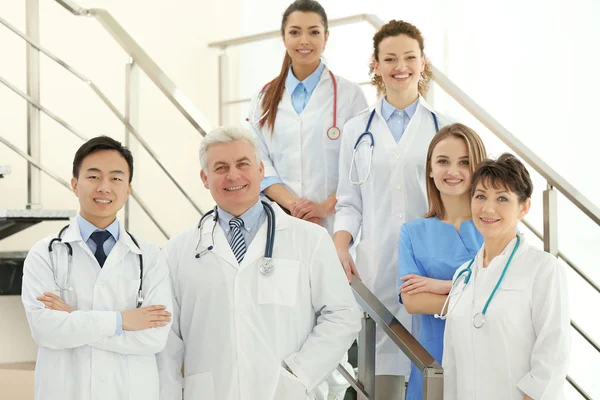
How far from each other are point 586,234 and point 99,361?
10.8 ft

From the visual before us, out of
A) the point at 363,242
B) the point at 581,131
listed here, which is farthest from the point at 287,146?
the point at 581,131

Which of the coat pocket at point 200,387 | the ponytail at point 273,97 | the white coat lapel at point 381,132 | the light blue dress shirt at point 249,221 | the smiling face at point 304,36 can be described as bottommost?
the coat pocket at point 200,387

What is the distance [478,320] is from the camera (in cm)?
179

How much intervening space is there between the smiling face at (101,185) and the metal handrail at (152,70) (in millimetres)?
562

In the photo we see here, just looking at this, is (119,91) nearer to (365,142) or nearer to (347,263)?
(365,142)

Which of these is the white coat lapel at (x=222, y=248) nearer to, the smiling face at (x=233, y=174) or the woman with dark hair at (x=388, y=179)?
the smiling face at (x=233, y=174)

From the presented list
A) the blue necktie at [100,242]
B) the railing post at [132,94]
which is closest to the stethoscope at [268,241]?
the blue necktie at [100,242]

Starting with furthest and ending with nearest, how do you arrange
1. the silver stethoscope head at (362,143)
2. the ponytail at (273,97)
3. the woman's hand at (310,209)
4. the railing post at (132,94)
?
the railing post at (132,94)
the ponytail at (273,97)
the woman's hand at (310,209)
the silver stethoscope head at (362,143)

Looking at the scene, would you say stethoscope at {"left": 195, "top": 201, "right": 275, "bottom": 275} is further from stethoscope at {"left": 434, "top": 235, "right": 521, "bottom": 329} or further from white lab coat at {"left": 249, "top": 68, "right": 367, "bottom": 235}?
white lab coat at {"left": 249, "top": 68, "right": 367, "bottom": 235}

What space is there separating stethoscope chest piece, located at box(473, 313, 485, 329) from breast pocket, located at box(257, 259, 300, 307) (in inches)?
16.9

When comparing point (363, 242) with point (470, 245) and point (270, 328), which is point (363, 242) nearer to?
point (470, 245)

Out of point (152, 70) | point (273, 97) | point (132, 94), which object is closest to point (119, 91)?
point (132, 94)

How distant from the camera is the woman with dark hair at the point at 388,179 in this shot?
230 centimetres

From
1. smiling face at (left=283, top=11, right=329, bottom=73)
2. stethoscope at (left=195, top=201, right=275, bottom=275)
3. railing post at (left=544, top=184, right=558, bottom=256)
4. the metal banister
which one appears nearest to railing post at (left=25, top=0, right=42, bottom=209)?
smiling face at (left=283, top=11, right=329, bottom=73)
